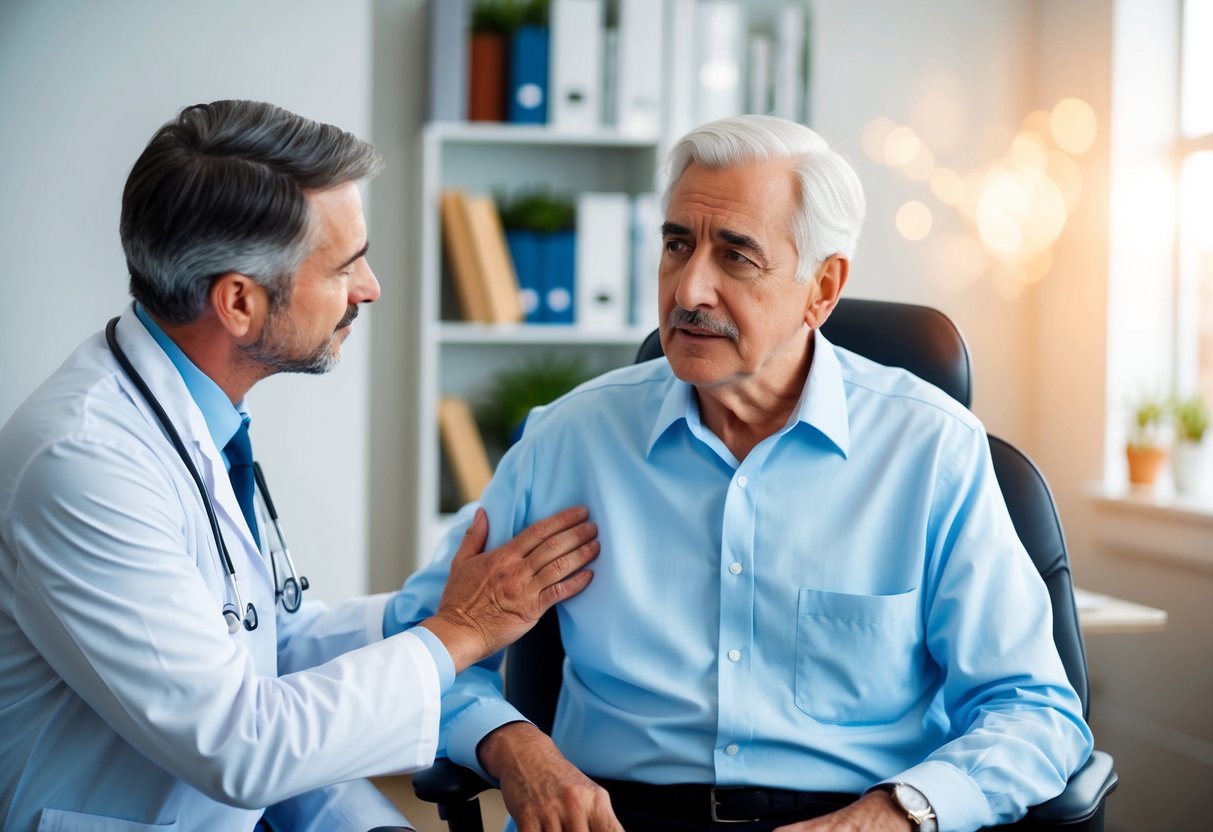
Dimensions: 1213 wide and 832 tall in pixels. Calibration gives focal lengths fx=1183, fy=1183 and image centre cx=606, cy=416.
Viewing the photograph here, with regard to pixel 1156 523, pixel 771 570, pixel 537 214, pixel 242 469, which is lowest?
pixel 1156 523

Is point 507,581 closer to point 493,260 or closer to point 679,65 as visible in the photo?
point 493,260

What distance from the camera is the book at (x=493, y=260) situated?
115 inches

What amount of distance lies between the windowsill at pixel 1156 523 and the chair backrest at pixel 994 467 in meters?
1.28

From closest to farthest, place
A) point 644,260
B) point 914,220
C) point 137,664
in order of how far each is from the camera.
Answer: point 137,664 → point 644,260 → point 914,220

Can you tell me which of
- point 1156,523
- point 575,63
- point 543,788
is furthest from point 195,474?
point 1156,523

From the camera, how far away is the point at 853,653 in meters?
1.42

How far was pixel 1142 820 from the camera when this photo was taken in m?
2.83

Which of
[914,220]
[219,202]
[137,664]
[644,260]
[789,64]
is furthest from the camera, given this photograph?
[914,220]

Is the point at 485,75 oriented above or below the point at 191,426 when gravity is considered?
above

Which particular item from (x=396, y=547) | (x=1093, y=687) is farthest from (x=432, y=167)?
(x=1093, y=687)

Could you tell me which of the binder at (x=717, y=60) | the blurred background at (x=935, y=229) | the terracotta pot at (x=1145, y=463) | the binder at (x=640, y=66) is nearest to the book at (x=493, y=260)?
the blurred background at (x=935, y=229)

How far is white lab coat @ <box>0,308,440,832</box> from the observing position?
3.64 ft

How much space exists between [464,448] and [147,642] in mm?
1924

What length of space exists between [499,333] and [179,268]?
174cm
